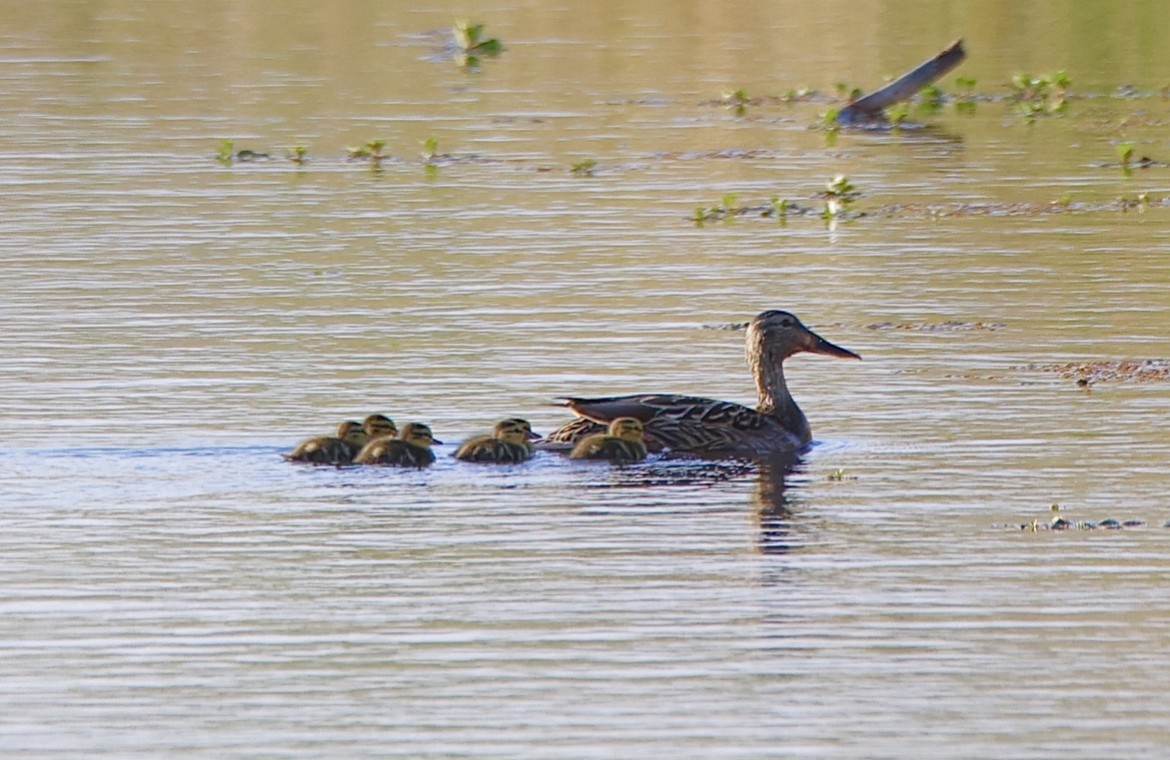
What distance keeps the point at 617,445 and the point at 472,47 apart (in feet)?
79.4

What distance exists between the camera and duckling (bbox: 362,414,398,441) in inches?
Result: 504

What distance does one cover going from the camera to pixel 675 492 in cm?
1224

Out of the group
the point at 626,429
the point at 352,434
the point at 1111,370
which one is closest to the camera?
the point at 352,434

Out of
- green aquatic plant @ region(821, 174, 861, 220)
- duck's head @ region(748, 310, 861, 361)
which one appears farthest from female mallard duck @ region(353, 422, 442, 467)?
green aquatic plant @ region(821, 174, 861, 220)

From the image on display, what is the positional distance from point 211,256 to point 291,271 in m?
0.94

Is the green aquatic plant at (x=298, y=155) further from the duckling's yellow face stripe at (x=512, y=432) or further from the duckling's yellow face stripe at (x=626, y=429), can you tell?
the duckling's yellow face stripe at (x=512, y=432)

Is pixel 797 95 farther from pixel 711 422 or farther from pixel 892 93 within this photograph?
pixel 711 422

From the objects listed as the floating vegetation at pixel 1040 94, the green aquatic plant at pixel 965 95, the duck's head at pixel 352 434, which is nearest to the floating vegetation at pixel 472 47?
the green aquatic plant at pixel 965 95

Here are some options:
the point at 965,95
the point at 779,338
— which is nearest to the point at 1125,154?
the point at 965,95

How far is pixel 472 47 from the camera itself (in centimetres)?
3650

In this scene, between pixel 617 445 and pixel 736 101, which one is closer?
pixel 617 445

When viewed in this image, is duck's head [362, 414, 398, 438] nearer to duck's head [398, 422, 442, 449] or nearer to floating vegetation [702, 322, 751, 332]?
duck's head [398, 422, 442, 449]

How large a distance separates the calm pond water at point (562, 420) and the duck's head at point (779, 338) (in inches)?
16.1

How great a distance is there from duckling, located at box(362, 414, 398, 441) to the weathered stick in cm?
1510
